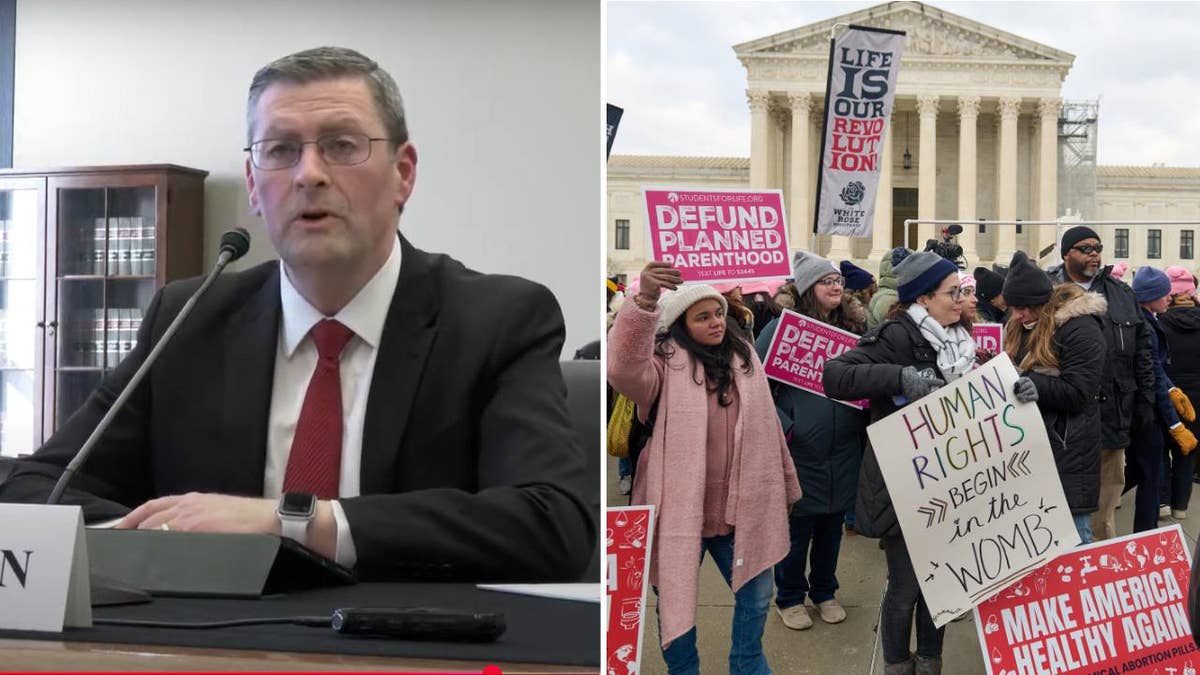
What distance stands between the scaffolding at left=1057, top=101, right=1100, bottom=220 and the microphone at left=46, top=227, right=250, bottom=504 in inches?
543

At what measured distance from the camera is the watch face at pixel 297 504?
1.96 metres

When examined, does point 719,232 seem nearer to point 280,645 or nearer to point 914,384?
point 914,384

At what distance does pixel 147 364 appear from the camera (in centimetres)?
206

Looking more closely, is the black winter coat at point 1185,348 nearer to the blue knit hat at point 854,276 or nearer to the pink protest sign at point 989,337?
the pink protest sign at point 989,337

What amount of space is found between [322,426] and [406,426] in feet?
0.46

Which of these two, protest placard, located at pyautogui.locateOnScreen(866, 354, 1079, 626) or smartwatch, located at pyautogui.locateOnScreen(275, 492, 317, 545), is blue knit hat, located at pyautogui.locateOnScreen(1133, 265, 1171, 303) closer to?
protest placard, located at pyautogui.locateOnScreen(866, 354, 1079, 626)

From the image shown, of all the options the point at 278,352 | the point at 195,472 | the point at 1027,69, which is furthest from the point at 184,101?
the point at 1027,69

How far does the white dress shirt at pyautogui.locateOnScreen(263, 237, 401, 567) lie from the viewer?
207 centimetres

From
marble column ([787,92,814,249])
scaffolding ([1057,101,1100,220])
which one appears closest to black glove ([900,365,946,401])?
scaffolding ([1057,101,1100,220])

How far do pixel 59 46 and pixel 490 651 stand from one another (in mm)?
1503

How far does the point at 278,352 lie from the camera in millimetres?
2096

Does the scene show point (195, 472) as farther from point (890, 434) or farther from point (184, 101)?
point (890, 434)

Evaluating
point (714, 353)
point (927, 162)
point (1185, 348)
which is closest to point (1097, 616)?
point (714, 353)

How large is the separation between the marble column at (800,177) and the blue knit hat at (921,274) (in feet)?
77.2
